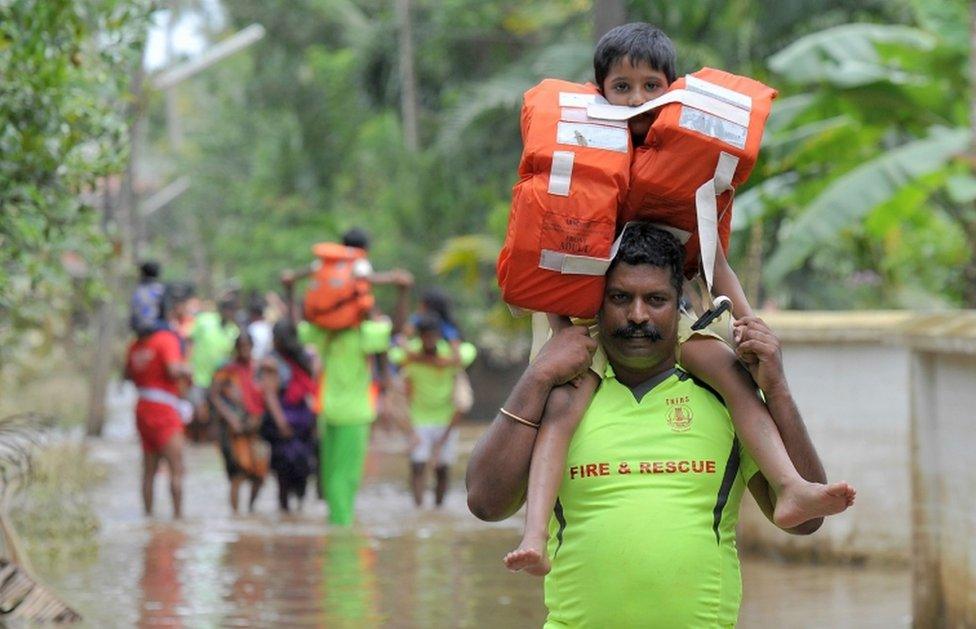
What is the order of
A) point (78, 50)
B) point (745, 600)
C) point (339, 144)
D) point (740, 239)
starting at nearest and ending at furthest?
point (78, 50), point (745, 600), point (740, 239), point (339, 144)

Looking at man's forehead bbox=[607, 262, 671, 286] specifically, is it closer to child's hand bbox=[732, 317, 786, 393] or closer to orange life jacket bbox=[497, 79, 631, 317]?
orange life jacket bbox=[497, 79, 631, 317]

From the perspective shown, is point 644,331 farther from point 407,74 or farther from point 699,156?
point 407,74

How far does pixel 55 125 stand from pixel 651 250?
5.20 meters

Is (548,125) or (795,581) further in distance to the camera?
(795,581)

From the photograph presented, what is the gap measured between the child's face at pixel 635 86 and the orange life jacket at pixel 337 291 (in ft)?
31.7

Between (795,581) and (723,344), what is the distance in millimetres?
7074

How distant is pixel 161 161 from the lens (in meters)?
63.1

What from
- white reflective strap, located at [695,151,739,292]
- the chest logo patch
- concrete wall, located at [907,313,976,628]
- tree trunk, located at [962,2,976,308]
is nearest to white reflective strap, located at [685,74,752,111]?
white reflective strap, located at [695,151,739,292]

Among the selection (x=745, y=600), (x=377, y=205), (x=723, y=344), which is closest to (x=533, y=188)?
(x=723, y=344)

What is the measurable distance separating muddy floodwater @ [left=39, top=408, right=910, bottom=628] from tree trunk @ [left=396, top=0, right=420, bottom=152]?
56.6 ft

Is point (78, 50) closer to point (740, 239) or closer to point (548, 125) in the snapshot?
point (548, 125)

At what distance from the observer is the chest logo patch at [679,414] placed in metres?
4.51

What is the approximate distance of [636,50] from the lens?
469cm

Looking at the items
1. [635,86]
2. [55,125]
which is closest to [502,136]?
[55,125]
